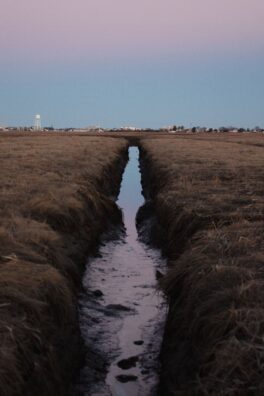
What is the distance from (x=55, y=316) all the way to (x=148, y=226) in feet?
35.0

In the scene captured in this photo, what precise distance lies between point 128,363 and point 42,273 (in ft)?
6.67

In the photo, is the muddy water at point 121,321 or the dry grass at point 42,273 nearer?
the dry grass at point 42,273

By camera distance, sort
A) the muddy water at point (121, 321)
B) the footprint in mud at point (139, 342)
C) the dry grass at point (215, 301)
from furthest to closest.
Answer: the footprint in mud at point (139, 342) → the muddy water at point (121, 321) → the dry grass at point (215, 301)

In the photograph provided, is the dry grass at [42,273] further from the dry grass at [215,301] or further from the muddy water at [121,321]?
the dry grass at [215,301]

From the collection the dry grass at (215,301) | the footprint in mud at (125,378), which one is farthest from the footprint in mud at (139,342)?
the footprint in mud at (125,378)

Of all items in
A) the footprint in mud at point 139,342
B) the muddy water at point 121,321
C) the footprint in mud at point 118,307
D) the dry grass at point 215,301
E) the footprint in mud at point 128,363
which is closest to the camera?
the dry grass at point 215,301

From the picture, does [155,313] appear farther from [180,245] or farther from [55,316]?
[55,316]

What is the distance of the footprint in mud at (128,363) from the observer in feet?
28.4

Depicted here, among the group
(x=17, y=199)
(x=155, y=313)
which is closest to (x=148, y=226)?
(x=17, y=199)

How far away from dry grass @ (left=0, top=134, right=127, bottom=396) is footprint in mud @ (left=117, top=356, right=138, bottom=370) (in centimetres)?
84

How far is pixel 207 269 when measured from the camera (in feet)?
27.0

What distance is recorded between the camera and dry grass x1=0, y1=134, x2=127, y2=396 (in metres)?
6.17

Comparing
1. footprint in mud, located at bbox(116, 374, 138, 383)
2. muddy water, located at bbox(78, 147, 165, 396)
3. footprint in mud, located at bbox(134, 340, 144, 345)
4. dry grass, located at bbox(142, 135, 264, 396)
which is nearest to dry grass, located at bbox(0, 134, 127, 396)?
muddy water, located at bbox(78, 147, 165, 396)

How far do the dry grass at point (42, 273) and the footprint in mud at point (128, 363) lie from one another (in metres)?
0.84
